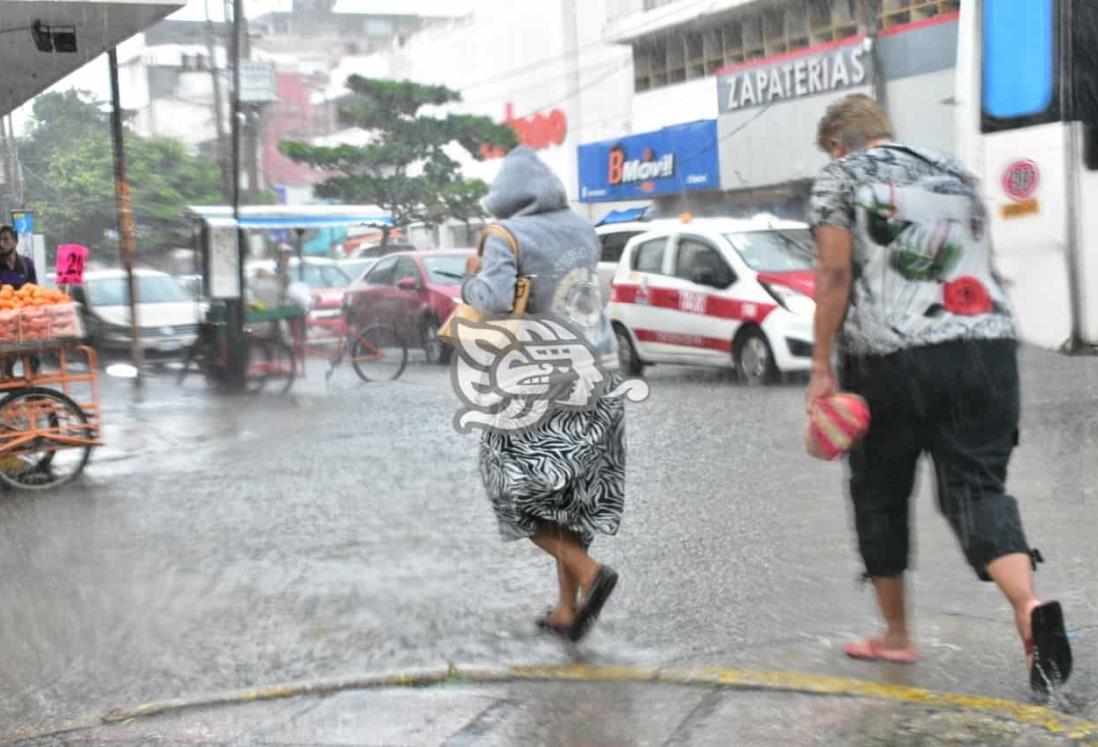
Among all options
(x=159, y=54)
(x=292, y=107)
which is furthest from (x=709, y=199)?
(x=159, y=54)

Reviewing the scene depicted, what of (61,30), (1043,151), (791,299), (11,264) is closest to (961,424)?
(1043,151)

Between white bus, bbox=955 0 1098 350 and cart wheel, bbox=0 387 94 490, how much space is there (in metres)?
5.53

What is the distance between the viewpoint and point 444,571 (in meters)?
6.22

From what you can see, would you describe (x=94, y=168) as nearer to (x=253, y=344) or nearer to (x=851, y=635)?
(x=253, y=344)

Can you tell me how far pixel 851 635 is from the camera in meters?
4.83

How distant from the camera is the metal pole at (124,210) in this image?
598 inches

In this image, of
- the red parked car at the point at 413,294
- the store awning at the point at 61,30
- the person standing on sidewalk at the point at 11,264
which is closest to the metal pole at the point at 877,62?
the red parked car at the point at 413,294

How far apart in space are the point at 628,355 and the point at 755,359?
192 centimetres

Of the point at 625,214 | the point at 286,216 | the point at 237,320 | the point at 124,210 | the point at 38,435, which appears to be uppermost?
the point at 625,214

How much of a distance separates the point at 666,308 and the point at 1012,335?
33.2 feet

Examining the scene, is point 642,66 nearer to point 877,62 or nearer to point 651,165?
point 651,165

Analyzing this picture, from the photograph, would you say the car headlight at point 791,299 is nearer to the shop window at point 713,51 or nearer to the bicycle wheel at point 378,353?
the bicycle wheel at point 378,353

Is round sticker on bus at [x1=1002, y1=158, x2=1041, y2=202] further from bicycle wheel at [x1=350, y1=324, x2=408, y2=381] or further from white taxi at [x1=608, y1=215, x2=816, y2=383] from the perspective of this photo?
bicycle wheel at [x1=350, y1=324, x2=408, y2=381]

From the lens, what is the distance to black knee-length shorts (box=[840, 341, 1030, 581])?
3.99m
